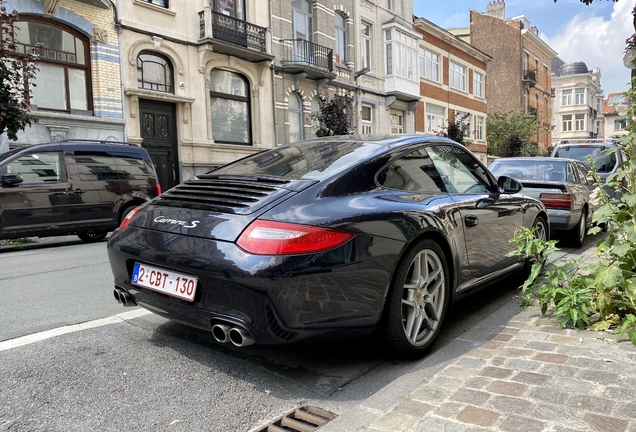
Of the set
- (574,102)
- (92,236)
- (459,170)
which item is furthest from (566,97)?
(459,170)

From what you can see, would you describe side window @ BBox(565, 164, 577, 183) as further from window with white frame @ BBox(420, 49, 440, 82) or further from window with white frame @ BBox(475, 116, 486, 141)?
window with white frame @ BBox(475, 116, 486, 141)

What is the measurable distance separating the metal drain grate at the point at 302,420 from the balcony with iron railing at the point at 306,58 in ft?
65.7

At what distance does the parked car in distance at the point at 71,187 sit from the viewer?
8.80 metres

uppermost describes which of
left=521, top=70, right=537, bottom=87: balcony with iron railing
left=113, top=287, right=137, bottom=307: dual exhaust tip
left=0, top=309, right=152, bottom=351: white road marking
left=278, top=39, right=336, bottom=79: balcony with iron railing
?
left=521, top=70, right=537, bottom=87: balcony with iron railing

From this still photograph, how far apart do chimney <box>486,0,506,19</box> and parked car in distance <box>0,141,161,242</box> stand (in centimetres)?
4715

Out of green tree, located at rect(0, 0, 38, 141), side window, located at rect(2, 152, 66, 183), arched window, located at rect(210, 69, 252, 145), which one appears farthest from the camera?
arched window, located at rect(210, 69, 252, 145)

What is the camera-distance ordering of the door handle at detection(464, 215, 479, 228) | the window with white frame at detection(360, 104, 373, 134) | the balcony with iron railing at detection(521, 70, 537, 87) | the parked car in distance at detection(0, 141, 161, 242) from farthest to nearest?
1. the balcony with iron railing at detection(521, 70, 537, 87)
2. the window with white frame at detection(360, 104, 373, 134)
3. the parked car in distance at detection(0, 141, 161, 242)
4. the door handle at detection(464, 215, 479, 228)

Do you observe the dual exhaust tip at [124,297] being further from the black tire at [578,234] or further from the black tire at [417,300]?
the black tire at [578,234]

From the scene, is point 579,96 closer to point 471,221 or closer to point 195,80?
point 195,80

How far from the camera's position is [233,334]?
261cm

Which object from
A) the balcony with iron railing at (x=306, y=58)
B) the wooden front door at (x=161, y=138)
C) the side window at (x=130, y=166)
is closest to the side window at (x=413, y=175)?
the side window at (x=130, y=166)

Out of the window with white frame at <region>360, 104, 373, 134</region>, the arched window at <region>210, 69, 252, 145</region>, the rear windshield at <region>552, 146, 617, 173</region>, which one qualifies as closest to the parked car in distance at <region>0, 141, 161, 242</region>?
the arched window at <region>210, 69, 252, 145</region>

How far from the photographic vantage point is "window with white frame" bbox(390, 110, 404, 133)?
95.6 ft

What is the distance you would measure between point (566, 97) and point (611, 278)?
82.2 m
